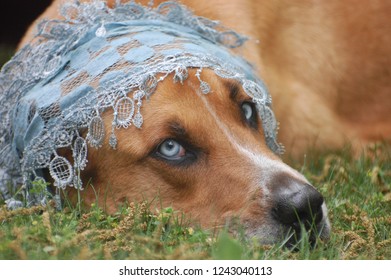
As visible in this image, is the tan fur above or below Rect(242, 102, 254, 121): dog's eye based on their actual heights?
below

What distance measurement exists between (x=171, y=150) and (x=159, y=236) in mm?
409

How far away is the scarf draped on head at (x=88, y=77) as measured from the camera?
3186 mm

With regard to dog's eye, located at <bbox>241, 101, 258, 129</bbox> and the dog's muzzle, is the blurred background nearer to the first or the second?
dog's eye, located at <bbox>241, 101, 258, 129</bbox>

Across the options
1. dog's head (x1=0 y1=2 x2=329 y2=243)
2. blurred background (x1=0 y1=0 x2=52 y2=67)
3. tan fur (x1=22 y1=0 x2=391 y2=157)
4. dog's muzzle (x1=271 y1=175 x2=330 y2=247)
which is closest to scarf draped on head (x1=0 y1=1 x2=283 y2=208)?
dog's head (x1=0 y1=2 x2=329 y2=243)

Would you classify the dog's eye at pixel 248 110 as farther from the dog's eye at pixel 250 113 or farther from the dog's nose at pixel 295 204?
the dog's nose at pixel 295 204

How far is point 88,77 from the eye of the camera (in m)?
3.25

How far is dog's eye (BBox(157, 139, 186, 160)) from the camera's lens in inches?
124

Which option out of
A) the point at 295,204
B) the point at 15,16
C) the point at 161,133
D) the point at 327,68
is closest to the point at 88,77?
the point at 161,133

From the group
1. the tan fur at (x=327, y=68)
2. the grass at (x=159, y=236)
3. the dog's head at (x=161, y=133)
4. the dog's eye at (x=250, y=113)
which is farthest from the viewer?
the tan fur at (x=327, y=68)

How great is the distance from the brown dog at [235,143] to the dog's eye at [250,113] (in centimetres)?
1

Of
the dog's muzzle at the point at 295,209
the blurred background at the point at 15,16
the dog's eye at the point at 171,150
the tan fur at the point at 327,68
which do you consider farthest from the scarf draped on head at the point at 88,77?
the blurred background at the point at 15,16
